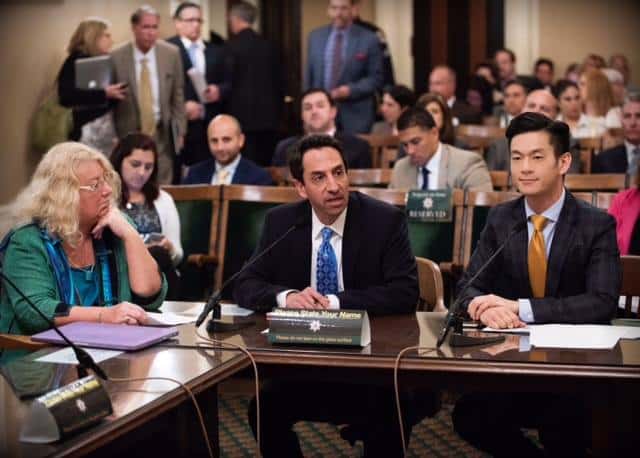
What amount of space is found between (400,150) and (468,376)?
3.80 m

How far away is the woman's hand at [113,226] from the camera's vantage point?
9.98 ft

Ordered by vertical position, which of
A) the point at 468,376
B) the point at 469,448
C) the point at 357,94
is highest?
the point at 357,94

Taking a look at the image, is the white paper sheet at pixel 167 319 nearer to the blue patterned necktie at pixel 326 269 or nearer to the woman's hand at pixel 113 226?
the woman's hand at pixel 113 226

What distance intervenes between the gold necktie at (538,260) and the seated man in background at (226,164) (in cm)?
287

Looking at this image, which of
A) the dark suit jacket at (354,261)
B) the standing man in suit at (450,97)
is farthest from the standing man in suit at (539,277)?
the standing man in suit at (450,97)

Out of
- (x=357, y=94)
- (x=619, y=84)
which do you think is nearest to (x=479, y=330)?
(x=357, y=94)

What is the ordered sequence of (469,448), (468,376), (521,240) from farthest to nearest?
1. (469,448)
2. (521,240)
3. (468,376)

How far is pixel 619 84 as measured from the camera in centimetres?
894

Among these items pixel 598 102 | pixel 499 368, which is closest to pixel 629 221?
pixel 499 368

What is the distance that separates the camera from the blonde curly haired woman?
2844 millimetres

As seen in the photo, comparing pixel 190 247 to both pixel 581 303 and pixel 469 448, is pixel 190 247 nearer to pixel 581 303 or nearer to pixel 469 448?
pixel 469 448

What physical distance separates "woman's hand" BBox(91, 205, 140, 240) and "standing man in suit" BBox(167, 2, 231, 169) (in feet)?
13.0

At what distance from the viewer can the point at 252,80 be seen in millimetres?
7488

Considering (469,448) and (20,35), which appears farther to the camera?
(20,35)
